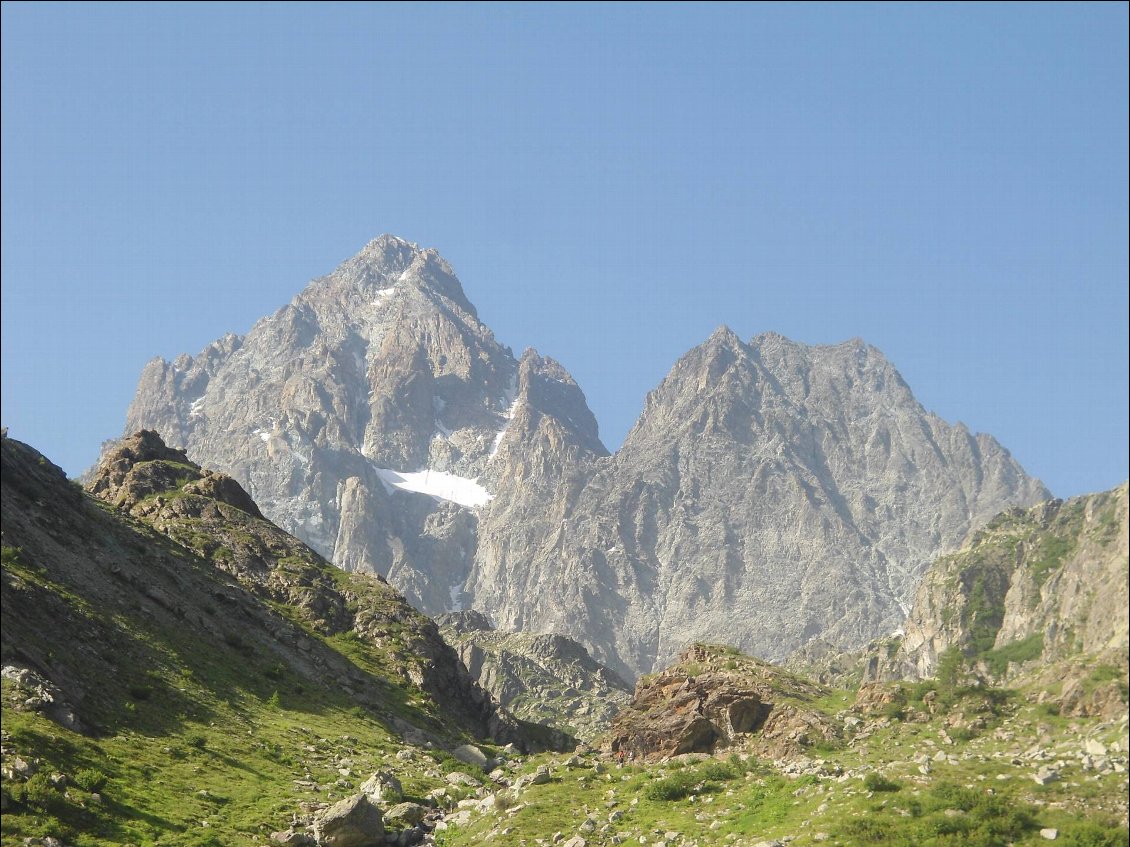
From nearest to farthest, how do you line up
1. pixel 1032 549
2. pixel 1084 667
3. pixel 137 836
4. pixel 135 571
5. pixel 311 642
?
pixel 137 836 < pixel 1084 667 < pixel 135 571 < pixel 311 642 < pixel 1032 549

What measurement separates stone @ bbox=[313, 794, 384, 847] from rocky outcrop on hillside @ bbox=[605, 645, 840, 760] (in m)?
25.4

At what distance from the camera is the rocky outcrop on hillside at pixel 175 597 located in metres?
54.5

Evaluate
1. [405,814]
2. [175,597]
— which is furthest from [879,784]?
[175,597]

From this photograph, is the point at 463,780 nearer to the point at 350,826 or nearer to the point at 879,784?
the point at 350,826

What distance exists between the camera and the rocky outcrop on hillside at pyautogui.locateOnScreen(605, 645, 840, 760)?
203 ft

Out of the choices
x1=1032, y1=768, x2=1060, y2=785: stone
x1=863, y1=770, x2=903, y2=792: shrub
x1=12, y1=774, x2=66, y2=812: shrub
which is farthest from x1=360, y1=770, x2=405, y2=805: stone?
x1=1032, y1=768, x2=1060, y2=785: stone

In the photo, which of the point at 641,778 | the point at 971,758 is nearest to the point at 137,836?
the point at 641,778

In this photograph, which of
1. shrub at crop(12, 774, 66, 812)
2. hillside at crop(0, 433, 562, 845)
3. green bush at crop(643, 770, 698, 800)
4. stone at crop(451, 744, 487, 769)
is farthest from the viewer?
stone at crop(451, 744, 487, 769)

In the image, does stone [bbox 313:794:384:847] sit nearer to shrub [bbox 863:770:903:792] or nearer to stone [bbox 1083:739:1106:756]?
shrub [bbox 863:770:903:792]

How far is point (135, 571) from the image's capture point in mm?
74000

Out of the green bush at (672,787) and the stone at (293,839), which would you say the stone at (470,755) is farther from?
the stone at (293,839)

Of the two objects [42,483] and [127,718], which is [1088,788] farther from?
[42,483]

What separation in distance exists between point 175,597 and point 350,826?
40.6 metres

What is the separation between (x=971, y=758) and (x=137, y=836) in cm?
2698
